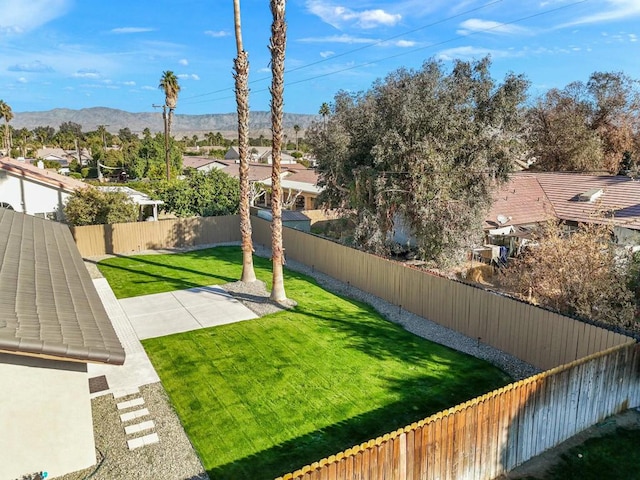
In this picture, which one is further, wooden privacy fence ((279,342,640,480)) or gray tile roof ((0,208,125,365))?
gray tile roof ((0,208,125,365))

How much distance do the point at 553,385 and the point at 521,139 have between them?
584 inches

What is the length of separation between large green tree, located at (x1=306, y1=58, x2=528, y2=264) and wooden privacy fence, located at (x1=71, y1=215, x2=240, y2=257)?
1049 cm

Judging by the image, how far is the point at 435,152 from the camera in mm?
18688

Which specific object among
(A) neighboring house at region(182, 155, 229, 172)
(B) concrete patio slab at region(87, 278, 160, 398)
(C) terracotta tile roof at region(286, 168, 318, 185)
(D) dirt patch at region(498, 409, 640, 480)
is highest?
(A) neighboring house at region(182, 155, 229, 172)

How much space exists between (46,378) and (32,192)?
22061 millimetres

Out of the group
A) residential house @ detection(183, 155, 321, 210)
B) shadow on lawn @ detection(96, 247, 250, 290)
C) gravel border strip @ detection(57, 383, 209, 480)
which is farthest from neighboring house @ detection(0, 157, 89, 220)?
gravel border strip @ detection(57, 383, 209, 480)

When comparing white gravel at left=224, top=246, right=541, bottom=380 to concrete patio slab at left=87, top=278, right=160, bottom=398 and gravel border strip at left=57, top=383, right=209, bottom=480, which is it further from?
gravel border strip at left=57, top=383, right=209, bottom=480

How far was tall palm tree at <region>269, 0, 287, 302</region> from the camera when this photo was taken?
1489 centimetres

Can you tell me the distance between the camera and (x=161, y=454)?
8391 mm

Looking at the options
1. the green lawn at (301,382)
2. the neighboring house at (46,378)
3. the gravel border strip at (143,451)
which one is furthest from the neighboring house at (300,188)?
the neighboring house at (46,378)

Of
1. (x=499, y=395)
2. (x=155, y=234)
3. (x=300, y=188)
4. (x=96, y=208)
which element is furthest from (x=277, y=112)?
(x=300, y=188)

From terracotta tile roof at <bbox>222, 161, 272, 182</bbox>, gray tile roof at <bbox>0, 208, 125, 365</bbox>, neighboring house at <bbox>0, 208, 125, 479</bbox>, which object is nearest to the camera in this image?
gray tile roof at <bbox>0, 208, 125, 365</bbox>

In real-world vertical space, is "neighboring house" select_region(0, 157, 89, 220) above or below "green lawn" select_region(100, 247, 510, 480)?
above

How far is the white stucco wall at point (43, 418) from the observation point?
7141mm
